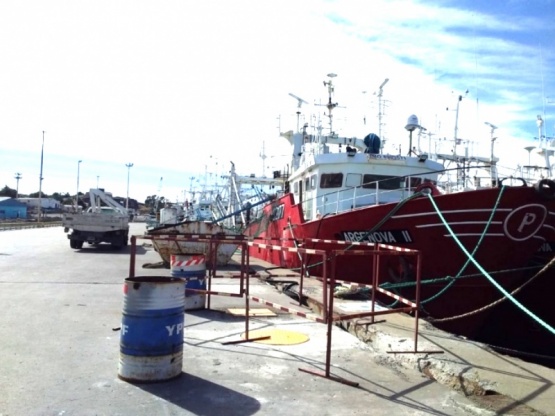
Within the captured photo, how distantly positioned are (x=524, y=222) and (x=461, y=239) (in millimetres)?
1170

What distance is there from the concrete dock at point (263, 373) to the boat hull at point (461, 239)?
1816mm

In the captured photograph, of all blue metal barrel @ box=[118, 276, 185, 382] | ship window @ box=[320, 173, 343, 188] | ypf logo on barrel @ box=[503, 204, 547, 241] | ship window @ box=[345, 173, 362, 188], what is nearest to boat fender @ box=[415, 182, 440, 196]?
ypf logo on barrel @ box=[503, 204, 547, 241]

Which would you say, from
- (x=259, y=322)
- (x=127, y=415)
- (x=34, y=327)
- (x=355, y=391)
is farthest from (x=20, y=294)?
(x=355, y=391)

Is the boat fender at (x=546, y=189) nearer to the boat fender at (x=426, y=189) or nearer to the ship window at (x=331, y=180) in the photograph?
the boat fender at (x=426, y=189)

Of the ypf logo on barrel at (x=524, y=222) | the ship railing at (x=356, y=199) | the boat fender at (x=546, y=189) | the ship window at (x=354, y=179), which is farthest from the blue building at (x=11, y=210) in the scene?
the boat fender at (x=546, y=189)

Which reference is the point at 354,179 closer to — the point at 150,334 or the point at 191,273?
the point at 191,273

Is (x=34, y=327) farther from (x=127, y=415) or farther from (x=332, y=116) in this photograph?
(x=332, y=116)

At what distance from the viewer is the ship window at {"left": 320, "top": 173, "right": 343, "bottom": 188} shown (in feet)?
48.3

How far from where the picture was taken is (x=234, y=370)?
559 cm

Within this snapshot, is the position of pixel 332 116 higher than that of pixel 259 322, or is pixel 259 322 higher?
pixel 332 116

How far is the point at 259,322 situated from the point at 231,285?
14.8 ft

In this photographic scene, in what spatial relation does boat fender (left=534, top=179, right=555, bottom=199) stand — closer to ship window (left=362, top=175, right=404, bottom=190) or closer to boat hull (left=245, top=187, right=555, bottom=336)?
boat hull (left=245, top=187, right=555, bottom=336)

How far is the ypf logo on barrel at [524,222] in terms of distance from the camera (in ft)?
30.5

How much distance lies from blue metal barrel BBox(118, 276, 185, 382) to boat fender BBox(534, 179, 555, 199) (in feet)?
22.0
